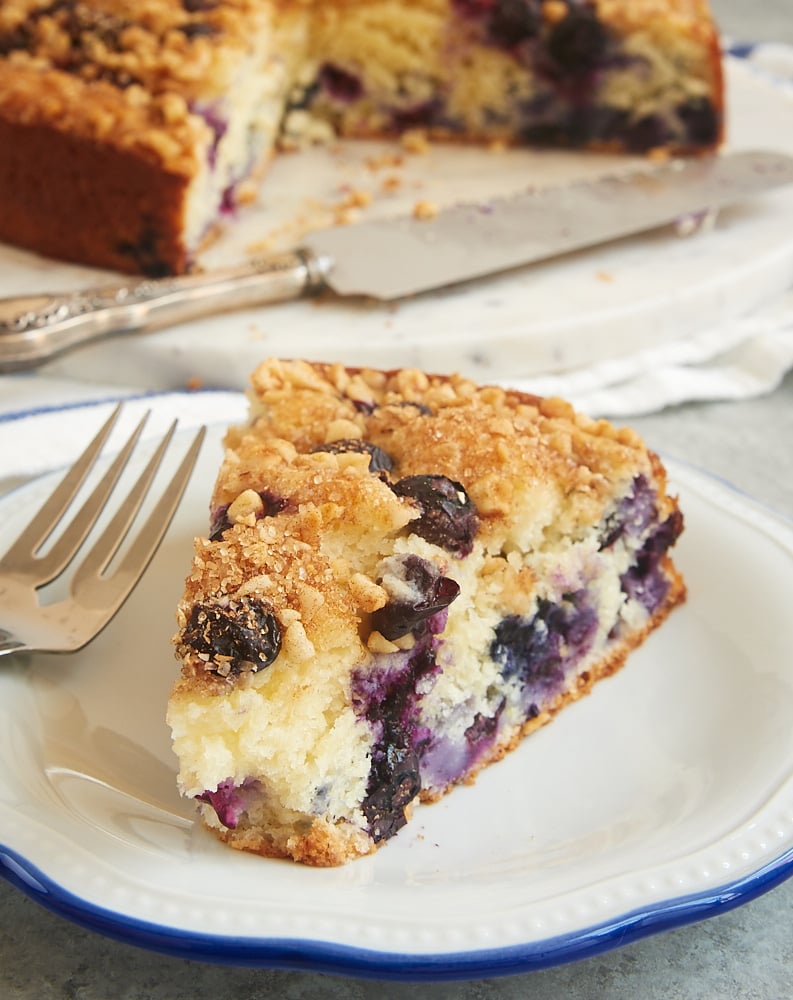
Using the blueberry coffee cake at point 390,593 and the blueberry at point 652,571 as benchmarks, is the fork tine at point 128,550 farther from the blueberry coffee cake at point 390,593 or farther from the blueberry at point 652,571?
the blueberry at point 652,571

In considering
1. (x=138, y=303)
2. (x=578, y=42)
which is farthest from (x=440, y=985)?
(x=578, y=42)

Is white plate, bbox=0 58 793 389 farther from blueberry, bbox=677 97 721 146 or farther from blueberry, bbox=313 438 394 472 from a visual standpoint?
blueberry, bbox=313 438 394 472

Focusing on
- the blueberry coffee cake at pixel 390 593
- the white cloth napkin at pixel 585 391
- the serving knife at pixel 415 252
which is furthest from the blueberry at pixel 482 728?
the serving knife at pixel 415 252

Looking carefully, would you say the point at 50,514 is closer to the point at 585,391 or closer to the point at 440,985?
the point at 440,985

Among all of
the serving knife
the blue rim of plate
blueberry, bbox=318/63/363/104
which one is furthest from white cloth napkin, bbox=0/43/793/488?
blueberry, bbox=318/63/363/104

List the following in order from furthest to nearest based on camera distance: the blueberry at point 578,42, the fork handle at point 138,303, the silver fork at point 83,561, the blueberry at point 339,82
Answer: the blueberry at point 339,82 < the blueberry at point 578,42 < the fork handle at point 138,303 < the silver fork at point 83,561

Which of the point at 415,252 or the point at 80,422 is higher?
the point at 415,252
